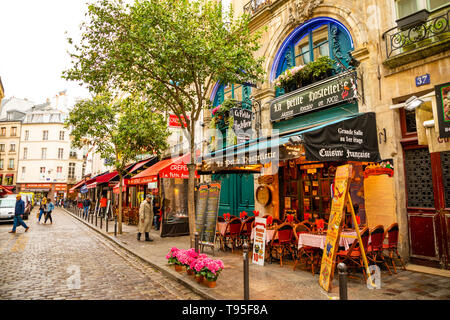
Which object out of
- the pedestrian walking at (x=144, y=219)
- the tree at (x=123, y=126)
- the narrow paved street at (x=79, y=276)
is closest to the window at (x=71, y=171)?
the tree at (x=123, y=126)

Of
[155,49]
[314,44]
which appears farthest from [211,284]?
[314,44]

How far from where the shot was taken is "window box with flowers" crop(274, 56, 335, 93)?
8.84 meters

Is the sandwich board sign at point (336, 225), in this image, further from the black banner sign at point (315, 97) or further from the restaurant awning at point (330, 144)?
the black banner sign at point (315, 97)

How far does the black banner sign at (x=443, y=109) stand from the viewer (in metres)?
4.76

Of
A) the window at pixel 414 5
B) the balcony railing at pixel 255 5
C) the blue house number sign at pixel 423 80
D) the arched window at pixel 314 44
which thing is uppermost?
the balcony railing at pixel 255 5

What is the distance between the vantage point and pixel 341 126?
252 inches

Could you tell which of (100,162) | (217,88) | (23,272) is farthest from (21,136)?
(23,272)

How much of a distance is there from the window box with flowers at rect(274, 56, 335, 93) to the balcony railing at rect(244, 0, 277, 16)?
384 cm

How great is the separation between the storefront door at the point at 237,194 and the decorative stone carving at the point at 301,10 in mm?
6232

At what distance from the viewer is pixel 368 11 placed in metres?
7.79

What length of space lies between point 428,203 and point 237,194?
775 cm

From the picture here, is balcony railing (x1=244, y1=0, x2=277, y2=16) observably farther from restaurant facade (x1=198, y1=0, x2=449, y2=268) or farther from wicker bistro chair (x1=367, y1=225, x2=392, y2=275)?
wicker bistro chair (x1=367, y1=225, x2=392, y2=275)

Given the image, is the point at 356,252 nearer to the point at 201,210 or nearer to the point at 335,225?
the point at 335,225
